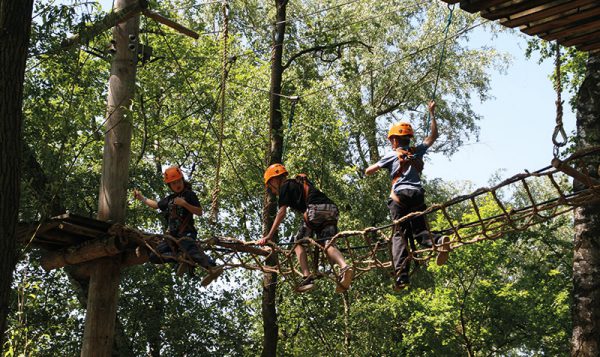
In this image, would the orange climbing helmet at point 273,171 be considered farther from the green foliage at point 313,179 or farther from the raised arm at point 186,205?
the green foliage at point 313,179

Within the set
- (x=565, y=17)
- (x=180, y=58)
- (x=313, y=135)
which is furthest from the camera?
(x=313, y=135)

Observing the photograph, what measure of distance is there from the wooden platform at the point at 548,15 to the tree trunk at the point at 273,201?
6.84 metres

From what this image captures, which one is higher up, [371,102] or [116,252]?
[371,102]

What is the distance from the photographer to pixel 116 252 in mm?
7707

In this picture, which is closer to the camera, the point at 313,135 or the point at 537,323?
the point at 537,323

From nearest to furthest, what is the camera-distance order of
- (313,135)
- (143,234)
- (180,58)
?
(143,234) < (180,58) < (313,135)

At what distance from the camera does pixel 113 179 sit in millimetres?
8117

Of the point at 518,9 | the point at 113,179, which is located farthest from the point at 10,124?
the point at 113,179

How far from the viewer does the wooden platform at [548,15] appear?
5.32 meters

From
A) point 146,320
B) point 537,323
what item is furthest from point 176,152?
point 537,323

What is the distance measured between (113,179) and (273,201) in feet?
17.5

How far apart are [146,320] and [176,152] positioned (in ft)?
17.5

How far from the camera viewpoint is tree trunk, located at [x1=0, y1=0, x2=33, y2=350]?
A: 15.0ft

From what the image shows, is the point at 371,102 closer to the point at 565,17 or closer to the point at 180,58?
the point at 180,58
